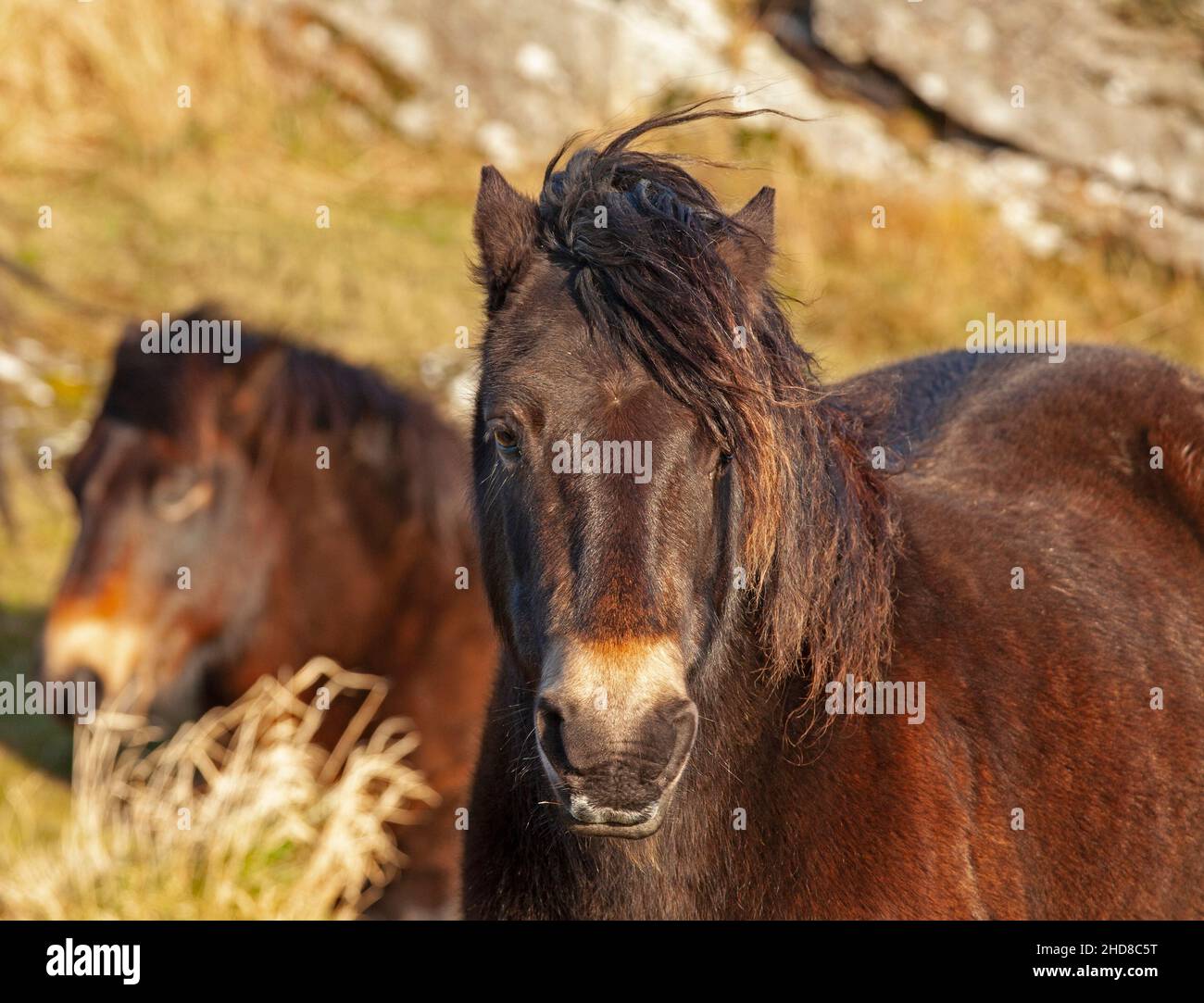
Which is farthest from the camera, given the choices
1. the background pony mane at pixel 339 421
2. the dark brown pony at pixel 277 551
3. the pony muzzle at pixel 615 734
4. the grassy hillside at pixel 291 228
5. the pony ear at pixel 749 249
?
the grassy hillside at pixel 291 228

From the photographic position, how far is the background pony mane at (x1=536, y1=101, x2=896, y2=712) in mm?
2637

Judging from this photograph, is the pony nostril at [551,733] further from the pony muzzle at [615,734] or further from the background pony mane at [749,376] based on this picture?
the background pony mane at [749,376]

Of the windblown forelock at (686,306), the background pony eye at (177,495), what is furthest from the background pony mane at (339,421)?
the windblown forelock at (686,306)

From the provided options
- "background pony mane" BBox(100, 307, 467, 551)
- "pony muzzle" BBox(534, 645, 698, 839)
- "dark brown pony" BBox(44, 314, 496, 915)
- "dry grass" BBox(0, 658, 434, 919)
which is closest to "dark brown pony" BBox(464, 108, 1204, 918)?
"pony muzzle" BBox(534, 645, 698, 839)

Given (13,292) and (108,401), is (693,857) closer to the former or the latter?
(108,401)

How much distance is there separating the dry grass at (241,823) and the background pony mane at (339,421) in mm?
808

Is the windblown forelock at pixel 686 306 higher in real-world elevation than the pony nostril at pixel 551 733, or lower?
higher

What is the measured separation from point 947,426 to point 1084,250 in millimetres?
8463

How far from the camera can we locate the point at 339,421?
19.9ft

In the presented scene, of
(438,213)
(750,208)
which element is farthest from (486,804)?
(438,213)

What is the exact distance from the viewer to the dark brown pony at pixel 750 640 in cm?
253

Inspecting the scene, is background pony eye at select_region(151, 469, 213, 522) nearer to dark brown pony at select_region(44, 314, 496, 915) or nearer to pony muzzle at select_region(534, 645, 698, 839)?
dark brown pony at select_region(44, 314, 496, 915)

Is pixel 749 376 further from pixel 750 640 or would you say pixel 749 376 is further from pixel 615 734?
pixel 615 734

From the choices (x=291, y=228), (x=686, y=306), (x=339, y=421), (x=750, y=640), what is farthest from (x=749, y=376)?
(x=291, y=228)
